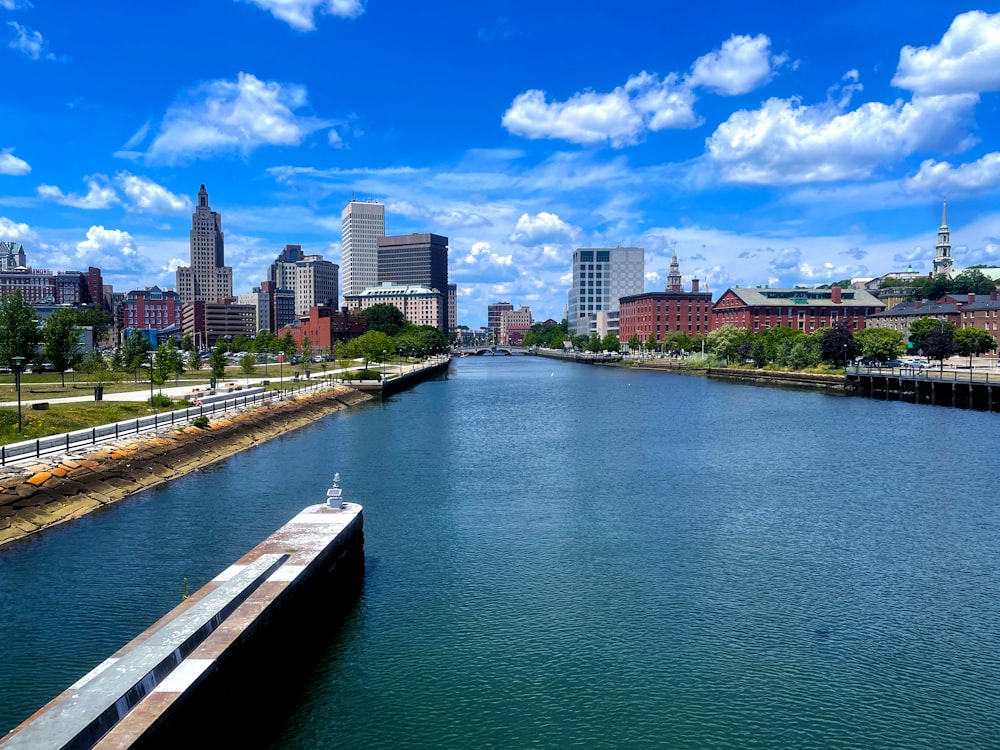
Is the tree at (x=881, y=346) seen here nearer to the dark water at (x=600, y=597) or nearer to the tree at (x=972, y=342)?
the tree at (x=972, y=342)

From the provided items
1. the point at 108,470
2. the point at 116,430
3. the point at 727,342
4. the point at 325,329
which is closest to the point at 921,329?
the point at 727,342

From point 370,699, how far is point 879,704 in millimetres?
11873

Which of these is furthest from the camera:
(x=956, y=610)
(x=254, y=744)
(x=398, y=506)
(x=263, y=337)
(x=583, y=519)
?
(x=263, y=337)

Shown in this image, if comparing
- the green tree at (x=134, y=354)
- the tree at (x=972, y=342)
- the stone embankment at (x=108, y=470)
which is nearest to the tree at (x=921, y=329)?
the tree at (x=972, y=342)

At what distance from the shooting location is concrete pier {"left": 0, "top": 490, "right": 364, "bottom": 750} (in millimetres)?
12969

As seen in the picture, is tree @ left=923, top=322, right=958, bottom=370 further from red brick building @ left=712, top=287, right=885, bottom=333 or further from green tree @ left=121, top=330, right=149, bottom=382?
green tree @ left=121, top=330, right=149, bottom=382

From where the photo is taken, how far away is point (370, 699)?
17797 millimetres

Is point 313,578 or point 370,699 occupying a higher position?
point 313,578

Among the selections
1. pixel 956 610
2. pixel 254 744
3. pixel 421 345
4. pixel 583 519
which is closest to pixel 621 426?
pixel 583 519

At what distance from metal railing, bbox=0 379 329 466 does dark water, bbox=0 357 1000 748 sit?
555 centimetres

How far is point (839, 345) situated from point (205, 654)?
124 metres

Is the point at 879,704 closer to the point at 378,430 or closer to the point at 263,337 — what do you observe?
the point at 378,430

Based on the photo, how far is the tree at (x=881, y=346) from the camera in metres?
117

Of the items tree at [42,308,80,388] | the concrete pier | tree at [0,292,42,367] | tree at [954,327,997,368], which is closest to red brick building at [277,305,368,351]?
tree at [42,308,80,388]
